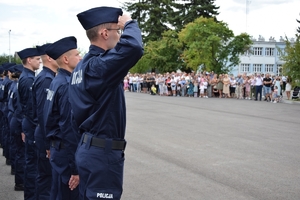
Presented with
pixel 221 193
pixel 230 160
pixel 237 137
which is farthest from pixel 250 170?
pixel 237 137

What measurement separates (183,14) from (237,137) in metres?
52.7

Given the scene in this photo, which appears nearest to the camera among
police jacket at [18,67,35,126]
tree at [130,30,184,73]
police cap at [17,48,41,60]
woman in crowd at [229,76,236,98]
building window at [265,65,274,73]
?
police jacket at [18,67,35,126]

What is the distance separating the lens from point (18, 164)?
24.2 ft

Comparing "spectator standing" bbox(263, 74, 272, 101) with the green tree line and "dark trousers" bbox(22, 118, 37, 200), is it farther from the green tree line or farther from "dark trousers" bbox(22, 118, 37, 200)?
"dark trousers" bbox(22, 118, 37, 200)

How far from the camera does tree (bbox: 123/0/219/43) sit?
60.9 m

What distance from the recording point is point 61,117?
4453mm

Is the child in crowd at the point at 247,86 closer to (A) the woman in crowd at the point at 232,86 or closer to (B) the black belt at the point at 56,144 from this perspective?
(A) the woman in crowd at the point at 232,86

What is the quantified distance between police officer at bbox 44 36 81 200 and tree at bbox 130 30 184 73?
5260cm

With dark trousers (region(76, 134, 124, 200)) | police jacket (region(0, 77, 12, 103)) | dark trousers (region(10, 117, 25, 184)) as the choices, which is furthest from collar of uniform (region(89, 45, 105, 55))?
police jacket (region(0, 77, 12, 103))

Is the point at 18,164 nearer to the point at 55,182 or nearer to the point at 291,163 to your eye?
the point at 55,182

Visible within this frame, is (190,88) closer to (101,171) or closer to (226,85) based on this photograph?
(226,85)

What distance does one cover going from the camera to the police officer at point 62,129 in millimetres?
Result: 4312

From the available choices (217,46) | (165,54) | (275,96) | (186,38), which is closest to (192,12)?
(165,54)

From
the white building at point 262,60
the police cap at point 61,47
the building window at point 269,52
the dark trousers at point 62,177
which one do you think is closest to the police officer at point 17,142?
the police cap at point 61,47
